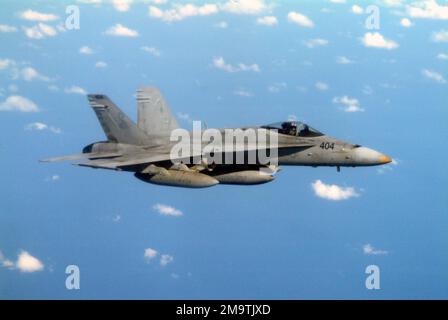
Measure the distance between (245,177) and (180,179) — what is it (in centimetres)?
178

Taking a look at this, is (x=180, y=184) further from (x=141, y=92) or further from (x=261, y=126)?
→ (x=141, y=92)

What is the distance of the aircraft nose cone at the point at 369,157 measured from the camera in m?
19.4

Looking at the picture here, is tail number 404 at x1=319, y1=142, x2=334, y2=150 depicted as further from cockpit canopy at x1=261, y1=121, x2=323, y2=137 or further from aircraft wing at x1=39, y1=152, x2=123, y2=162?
aircraft wing at x1=39, y1=152, x2=123, y2=162

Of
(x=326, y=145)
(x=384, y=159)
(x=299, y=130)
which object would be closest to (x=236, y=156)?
(x=299, y=130)

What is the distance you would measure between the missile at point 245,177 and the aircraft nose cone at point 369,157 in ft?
7.85

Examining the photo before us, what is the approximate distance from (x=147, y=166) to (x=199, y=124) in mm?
2235

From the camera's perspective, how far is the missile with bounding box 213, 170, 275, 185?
64.1 feet

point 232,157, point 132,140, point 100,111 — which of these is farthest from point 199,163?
point 100,111

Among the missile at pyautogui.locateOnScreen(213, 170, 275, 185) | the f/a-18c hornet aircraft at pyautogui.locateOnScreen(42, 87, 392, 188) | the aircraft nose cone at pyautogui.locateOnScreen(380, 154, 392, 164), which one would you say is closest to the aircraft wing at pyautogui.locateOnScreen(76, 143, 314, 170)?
the f/a-18c hornet aircraft at pyautogui.locateOnScreen(42, 87, 392, 188)

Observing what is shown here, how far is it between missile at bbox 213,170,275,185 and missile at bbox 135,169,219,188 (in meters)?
0.51

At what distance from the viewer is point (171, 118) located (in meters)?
23.5

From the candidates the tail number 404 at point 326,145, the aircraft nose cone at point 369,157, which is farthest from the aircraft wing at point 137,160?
the aircraft nose cone at point 369,157

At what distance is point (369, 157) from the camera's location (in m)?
19.5

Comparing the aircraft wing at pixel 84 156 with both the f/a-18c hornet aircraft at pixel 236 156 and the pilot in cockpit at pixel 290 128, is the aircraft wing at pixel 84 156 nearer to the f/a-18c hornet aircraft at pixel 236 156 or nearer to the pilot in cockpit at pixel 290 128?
the f/a-18c hornet aircraft at pixel 236 156
